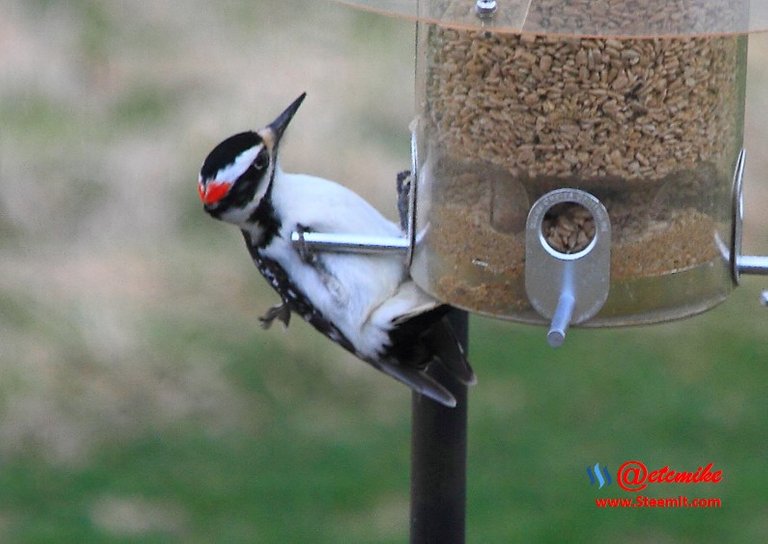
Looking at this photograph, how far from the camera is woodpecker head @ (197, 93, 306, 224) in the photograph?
3.22m

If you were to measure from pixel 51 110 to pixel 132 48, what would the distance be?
58 centimetres

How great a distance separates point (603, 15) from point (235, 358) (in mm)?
3426

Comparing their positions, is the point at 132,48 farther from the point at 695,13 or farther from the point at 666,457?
the point at 695,13

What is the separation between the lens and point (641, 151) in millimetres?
2727

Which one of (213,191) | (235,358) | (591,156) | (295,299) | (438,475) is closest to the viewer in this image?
(591,156)

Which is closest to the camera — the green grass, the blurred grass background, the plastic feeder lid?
the plastic feeder lid

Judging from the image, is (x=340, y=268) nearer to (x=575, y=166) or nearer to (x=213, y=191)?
(x=213, y=191)

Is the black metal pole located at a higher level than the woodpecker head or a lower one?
lower

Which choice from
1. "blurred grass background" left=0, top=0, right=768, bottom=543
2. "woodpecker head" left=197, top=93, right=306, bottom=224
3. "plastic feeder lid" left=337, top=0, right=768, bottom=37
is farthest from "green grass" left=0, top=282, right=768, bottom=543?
"plastic feeder lid" left=337, top=0, right=768, bottom=37

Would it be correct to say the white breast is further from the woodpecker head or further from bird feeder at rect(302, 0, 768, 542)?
bird feeder at rect(302, 0, 768, 542)

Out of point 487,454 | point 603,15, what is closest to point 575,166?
point 603,15

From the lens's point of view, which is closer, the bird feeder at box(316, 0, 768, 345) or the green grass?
the bird feeder at box(316, 0, 768, 345)

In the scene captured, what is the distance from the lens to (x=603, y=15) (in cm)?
254

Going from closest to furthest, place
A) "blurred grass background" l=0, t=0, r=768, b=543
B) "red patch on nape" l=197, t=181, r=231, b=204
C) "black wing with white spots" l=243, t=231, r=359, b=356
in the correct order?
"red patch on nape" l=197, t=181, r=231, b=204
"black wing with white spots" l=243, t=231, r=359, b=356
"blurred grass background" l=0, t=0, r=768, b=543
